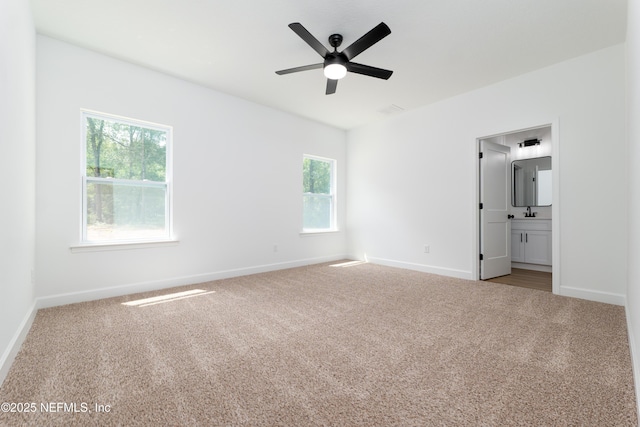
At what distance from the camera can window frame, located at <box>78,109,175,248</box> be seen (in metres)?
3.23

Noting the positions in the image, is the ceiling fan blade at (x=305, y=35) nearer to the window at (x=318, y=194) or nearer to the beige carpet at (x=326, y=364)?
the beige carpet at (x=326, y=364)

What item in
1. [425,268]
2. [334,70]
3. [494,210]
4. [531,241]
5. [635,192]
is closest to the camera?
[635,192]

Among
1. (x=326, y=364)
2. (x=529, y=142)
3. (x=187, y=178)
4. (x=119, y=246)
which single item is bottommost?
(x=326, y=364)

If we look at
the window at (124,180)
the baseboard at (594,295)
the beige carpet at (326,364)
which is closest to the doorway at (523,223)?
the baseboard at (594,295)

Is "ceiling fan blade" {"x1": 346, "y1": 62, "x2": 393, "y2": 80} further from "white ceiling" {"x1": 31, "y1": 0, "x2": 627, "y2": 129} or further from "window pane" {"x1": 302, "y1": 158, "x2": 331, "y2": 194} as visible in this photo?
"window pane" {"x1": 302, "y1": 158, "x2": 331, "y2": 194}

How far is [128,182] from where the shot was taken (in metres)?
3.54

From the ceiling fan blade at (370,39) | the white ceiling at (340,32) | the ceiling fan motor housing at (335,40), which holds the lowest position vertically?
the ceiling fan blade at (370,39)

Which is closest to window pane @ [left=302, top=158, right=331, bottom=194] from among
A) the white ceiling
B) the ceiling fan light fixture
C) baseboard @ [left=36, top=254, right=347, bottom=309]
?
baseboard @ [left=36, top=254, right=347, bottom=309]

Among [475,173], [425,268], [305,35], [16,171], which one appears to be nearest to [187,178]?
[16,171]

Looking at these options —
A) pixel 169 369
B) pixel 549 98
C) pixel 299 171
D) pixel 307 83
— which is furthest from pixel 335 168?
pixel 169 369

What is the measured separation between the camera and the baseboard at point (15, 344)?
5.61ft

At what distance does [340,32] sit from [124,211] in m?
3.19

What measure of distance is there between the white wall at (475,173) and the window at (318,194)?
17.0 inches

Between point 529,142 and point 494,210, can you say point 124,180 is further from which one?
point 529,142
